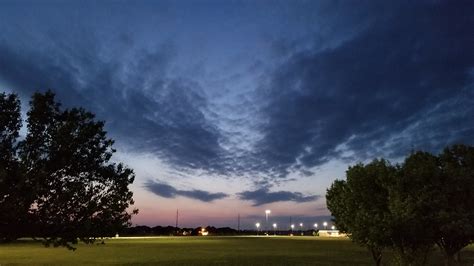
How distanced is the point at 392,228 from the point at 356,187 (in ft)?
11.2

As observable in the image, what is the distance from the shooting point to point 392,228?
26.8 meters

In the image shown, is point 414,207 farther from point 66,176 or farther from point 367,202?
point 66,176

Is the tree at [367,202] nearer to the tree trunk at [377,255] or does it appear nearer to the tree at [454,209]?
the tree trunk at [377,255]

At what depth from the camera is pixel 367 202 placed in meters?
28.8

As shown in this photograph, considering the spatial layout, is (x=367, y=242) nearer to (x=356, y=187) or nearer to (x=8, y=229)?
(x=356, y=187)

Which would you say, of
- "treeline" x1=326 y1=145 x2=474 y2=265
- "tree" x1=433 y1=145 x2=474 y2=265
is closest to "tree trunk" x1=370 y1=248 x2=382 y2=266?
"treeline" x1=326 y1=145 x2=474 y2=265

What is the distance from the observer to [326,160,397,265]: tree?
2734 cm

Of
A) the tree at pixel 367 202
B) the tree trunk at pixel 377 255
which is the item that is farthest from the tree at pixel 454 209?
the tree trunk at pixel 377 255

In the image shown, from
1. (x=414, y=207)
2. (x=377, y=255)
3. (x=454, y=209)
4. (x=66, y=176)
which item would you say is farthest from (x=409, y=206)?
(x=66, y=176)

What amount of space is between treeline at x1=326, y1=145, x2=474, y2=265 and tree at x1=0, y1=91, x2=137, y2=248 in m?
14.1

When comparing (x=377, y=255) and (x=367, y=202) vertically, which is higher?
(x=367, y=202)

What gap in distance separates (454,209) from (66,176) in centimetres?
2146

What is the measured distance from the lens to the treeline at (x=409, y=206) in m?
26.9

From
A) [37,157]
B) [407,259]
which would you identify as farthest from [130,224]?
[407,259]
